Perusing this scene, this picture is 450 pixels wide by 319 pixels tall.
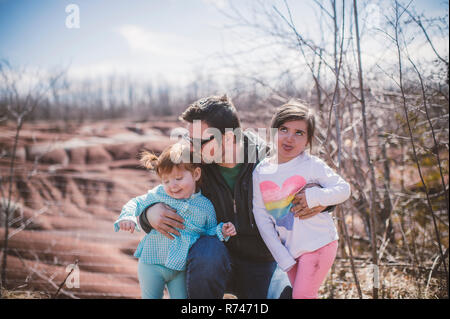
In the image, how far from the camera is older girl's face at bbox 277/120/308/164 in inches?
73.1

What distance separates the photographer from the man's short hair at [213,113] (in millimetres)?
2010

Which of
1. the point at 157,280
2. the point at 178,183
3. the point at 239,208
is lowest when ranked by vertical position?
the point at 157,280

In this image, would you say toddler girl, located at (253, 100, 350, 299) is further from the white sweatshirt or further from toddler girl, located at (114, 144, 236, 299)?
toddler girl, located at (114, 144, 236, 299)

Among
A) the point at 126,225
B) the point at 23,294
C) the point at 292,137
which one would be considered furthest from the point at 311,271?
the point at 23,294

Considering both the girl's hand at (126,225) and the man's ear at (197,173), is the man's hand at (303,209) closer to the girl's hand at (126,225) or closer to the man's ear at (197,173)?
→ the man's ear at (197,173)

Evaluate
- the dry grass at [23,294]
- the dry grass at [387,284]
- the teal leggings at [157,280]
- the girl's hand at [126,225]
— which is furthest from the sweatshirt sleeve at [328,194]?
the dry grass at [23,294]

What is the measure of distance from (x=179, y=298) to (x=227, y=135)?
3.21ft

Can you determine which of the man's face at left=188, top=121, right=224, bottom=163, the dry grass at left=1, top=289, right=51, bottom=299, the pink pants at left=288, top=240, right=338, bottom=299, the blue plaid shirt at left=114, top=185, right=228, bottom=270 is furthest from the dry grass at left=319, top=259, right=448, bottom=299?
the dry grass at left=1, top=289, right=51, bottom=299

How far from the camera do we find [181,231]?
1.84 meters

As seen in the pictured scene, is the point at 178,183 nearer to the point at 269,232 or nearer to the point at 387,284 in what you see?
the point at 269,232

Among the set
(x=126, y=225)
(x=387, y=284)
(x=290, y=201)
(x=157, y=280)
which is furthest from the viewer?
(x=387, y=284)

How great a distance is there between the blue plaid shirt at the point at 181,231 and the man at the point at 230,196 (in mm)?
54

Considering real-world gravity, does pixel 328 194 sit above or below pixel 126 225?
above
